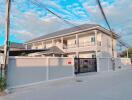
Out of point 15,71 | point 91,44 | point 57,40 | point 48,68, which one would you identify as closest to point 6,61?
point 15,71

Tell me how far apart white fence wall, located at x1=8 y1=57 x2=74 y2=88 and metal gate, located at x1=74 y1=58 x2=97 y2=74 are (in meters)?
2.72

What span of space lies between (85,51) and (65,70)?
1640cm

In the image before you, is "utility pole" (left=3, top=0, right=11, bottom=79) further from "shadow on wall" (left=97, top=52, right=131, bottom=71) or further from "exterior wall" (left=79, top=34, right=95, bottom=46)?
"exterior wall" (left=79, top=34, right=95, bottom=46)

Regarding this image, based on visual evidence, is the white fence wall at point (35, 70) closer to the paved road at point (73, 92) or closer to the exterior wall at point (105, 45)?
the paved road at point (73, 92)

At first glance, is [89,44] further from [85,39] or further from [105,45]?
[105,45]

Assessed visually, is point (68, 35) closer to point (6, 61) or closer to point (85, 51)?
point (85, 51)

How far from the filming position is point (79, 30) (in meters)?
31.3

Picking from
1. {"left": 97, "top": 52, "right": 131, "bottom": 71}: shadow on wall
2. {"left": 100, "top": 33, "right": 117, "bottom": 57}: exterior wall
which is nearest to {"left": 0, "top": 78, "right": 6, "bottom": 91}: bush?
{"left": 97, "top": 52, "right": 131, "bottom": 71}: shadow on wall

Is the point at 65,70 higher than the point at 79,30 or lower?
lower

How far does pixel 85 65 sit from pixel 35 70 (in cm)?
885

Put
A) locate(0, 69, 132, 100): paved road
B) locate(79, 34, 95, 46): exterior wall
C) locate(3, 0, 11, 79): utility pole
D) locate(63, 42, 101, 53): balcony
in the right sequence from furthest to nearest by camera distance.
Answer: locate(79, 34, 95, 46): exterior wall
locate(63, 42, 101, 53): balcony
locate(3, 0, 11, 79): utility pole
locate(0, 69, 132, 100): paved road

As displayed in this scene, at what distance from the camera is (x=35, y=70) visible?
1224cm

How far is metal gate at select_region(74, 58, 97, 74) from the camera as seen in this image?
18.5 metres

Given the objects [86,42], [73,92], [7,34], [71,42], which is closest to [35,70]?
[7,34]
